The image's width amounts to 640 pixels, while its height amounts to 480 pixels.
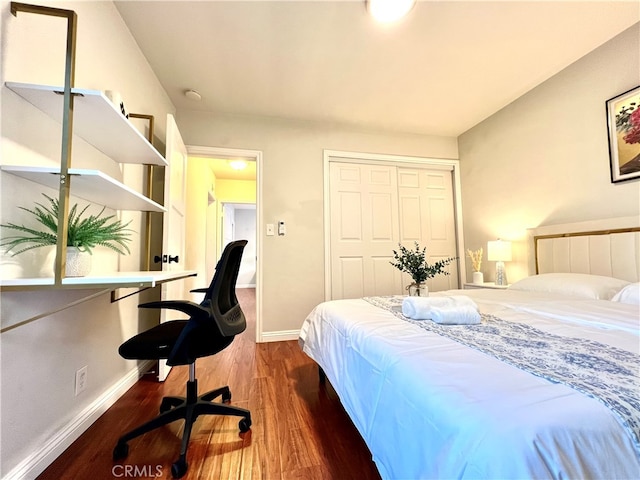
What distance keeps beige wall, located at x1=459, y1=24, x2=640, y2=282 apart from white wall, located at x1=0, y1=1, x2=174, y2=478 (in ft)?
11.2

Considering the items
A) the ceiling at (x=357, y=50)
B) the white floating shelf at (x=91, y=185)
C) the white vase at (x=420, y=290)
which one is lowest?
the white vase at (x=420, y=290)

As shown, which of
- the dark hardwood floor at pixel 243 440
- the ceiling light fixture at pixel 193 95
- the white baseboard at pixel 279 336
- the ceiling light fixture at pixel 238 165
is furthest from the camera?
the ceiling light fixture at pixel 238 165

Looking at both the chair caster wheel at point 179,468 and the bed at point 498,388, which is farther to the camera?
the chair caster wheel at point 179,468

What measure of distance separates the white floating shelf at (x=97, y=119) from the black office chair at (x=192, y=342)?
29.8 inches

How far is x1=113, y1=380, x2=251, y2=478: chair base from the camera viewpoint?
1.11m

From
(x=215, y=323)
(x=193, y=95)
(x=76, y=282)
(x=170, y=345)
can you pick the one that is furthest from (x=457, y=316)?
(x=193, y=95)

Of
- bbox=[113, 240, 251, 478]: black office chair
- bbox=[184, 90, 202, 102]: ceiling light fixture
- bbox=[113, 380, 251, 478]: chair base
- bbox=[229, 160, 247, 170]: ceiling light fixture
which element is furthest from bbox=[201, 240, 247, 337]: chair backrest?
bbox=[229, 160, 247, 170]: ceiling light fixture

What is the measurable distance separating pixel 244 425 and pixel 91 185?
1.33 metres

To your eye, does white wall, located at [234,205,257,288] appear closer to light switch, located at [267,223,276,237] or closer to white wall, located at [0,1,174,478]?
light switch, located at [267,223,276,237]

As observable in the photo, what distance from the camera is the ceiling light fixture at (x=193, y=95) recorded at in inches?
97.6

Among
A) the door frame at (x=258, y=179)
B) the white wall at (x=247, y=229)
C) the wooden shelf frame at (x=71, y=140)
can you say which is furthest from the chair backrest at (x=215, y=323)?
the white wall at (x=247, y=229)

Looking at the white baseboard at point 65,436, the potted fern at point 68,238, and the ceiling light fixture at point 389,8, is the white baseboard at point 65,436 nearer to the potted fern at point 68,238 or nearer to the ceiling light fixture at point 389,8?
the potted fern at point 68,238

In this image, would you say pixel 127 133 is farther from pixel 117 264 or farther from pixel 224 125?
pixel 224 125

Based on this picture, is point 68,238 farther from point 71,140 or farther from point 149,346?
point 149,346
